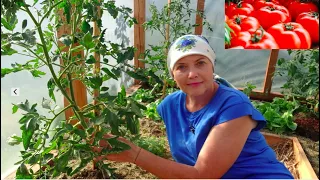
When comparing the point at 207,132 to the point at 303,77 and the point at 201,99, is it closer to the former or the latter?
the point at 201,99

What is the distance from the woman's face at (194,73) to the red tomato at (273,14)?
1340 mm

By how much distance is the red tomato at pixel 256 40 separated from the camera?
251cm

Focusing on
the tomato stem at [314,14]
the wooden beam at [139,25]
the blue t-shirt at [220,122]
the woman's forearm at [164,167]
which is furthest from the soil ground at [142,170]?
the wooden beam at [139,25]

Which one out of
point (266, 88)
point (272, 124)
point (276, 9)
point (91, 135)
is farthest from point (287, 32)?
point (91, 135)

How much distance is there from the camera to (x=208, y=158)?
1.18 m

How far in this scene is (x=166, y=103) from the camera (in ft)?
5.11

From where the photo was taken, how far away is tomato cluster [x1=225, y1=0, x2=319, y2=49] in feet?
7.40

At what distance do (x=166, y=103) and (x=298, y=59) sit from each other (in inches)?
60.7

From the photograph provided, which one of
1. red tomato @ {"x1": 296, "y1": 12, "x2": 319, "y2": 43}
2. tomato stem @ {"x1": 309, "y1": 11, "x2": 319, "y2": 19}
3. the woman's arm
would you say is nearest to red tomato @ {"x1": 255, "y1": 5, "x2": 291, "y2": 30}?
red tomato @ {"x1": 296, "y1": 12, "x2": 319, "y2": 43}

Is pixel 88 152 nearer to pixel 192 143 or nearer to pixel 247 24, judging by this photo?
pixel 192 143

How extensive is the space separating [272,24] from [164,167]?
5.55 feet

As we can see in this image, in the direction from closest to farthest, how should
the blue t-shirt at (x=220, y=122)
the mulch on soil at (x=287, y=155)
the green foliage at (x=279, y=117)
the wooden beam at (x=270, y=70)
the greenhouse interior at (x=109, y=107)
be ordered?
1. the greenhouse interior at (x=109, y=107)
2. the blue t-shirt at (x=220, y=122)
3. the mulch on soil at (x=287, y=155)
4. the green foliage at (x=279, y=117)
5. the wooden beam at (x=270, y=70)

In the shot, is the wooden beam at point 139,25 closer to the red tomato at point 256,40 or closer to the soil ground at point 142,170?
the soil ground at point 142,170

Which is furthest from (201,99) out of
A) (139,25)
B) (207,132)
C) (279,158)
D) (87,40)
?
(139,25)
